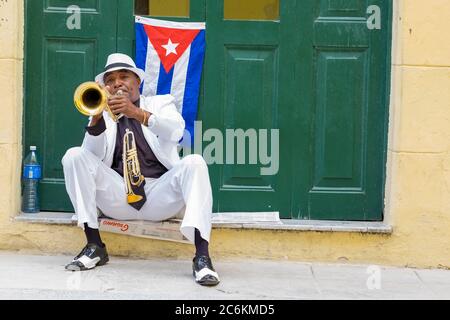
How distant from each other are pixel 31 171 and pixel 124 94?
1068mm

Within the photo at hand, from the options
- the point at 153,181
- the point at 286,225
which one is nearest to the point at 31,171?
the point at 153,181

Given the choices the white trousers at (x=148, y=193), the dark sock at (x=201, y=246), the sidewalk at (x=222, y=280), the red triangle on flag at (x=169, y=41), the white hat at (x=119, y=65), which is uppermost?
the red triangle on flag at (x=169, y=41)

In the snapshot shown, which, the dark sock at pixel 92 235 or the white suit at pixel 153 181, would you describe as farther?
the dark sock at pixel 92 235

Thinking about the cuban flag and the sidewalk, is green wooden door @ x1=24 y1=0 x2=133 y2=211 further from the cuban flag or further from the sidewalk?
the sidewalk

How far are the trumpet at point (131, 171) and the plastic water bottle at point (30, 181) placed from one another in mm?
840

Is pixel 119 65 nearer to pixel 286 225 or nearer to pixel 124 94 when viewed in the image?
pixel 124 94

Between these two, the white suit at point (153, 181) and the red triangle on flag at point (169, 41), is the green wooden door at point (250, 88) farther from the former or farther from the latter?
the white suit at point (153, 181)

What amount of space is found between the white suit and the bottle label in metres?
0.66

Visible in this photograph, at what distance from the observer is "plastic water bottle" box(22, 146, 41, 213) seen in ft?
22.0

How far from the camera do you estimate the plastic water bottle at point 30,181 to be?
6.70 m

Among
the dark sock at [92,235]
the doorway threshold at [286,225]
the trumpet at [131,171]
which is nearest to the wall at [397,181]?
the doorway threshold at [286,225]

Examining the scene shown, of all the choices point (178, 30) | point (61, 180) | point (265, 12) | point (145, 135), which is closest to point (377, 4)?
point (265, 12)

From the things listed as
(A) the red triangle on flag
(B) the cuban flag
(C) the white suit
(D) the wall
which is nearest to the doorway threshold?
(D) the wall

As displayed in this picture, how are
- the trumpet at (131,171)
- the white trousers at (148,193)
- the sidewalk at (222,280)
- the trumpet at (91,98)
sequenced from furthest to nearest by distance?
the trumpet at (131,171) → the white trousers at (148,193) → the trumpet at (91,98) → the sidewalk at (222,280)
